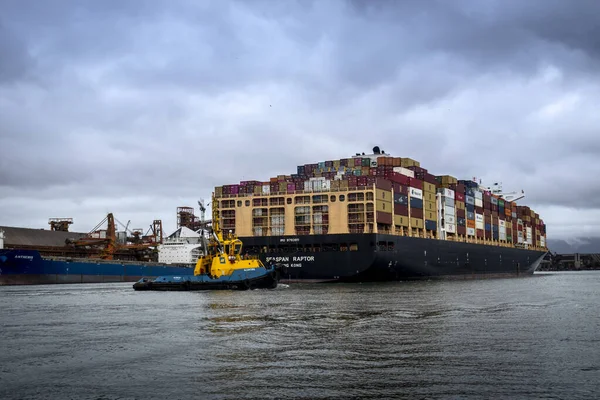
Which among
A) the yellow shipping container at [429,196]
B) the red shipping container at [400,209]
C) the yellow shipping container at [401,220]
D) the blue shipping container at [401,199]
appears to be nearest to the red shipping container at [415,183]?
the yellow shipping container at [429,196]

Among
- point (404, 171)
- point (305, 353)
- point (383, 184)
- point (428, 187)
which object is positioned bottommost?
point (305, 353)

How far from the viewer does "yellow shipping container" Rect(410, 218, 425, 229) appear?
6994 cm

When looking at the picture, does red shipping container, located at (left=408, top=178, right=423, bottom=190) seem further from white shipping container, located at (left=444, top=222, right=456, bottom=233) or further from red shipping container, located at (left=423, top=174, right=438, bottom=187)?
white shipping container, located at (left=444, top=222, right=456, bottom=233)

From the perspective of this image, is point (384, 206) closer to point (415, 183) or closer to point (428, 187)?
point (415, 183)

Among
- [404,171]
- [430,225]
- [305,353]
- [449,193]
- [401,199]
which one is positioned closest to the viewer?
[305,353]

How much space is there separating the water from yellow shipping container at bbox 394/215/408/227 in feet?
110

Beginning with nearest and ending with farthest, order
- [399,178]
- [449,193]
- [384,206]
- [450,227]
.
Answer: [384,206] < [399,178] < [450,227] < [449,193]

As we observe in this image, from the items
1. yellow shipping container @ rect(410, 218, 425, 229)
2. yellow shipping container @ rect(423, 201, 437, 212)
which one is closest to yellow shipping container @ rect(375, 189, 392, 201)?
yellow shipping container @ rect(410, 218, 425, 229)

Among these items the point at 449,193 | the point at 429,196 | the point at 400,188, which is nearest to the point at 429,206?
the point at 429,196

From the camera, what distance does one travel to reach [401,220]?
67.0 meters

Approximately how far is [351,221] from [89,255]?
2332 inches

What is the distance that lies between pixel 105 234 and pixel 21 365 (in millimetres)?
96390

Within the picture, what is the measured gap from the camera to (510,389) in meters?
13.5

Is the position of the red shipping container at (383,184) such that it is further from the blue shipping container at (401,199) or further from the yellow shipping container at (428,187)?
the yellow shipping container at (428,187)
